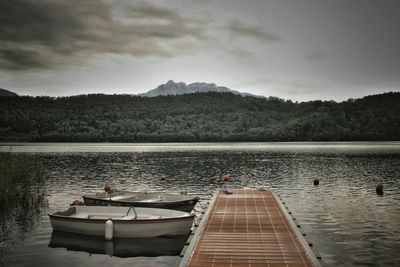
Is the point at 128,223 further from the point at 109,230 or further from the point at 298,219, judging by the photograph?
the point at 298,219

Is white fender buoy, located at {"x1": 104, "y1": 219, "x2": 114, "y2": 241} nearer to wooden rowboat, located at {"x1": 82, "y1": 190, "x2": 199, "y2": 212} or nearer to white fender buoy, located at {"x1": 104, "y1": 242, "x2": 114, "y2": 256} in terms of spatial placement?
white fender buoy, located at {"x1": 104, "y1": 242, "x2": 114, "y2": 256}

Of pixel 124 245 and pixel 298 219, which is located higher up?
pixel 124 245

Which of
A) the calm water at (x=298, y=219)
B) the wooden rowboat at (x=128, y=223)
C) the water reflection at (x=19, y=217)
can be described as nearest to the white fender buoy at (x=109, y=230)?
the wooden rowboat at (x=128, y=223)

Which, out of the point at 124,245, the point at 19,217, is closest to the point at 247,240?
the point at 124,245

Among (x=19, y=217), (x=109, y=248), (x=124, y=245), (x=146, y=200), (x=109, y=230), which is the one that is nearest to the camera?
(x=109, y=248)

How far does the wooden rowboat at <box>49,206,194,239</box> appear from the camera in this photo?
2177 centimetres

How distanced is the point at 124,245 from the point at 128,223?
3.77 ft

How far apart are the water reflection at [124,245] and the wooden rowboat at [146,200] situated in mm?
4690

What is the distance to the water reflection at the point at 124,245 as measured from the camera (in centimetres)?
2052

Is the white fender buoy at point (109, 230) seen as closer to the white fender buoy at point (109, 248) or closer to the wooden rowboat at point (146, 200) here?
the white fender buoy at point (109, 248)

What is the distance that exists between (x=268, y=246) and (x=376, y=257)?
5.93m

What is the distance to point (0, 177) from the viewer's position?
30969 millimetres

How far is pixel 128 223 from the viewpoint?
71.2 feet

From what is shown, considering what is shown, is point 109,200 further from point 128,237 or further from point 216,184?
point 216,184
